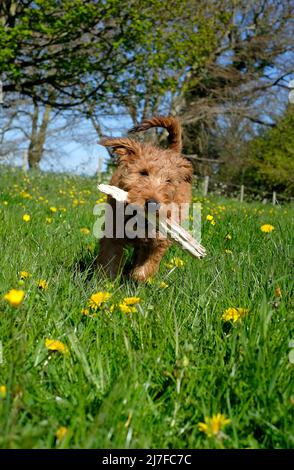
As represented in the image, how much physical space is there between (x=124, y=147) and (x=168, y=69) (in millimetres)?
12323

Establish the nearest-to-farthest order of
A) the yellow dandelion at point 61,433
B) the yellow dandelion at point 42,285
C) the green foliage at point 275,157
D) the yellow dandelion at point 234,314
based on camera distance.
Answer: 1. the yellow dandelion at point 61,433
2. the yellow dandelion at point 234,314
3. the yellow dandelion at point 42,285
4. the green foliage at point 275,157

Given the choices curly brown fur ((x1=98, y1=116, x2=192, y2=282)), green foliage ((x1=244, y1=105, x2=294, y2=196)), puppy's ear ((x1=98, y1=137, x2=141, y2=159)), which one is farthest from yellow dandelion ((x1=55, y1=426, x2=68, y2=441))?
green foliage ((x1=244, y1=105, x2=294, y2=196))

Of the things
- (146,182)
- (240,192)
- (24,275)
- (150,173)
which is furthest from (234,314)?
(240,192)

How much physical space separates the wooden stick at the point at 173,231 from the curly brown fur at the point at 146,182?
13 centimetres

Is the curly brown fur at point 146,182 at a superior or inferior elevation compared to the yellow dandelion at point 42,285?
superior

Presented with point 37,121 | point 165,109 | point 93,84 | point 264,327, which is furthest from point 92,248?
point 37,121

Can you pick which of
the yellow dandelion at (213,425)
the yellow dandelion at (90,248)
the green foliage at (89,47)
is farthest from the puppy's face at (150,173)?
the green foliage at (89,47)

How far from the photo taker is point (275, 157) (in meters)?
25.0

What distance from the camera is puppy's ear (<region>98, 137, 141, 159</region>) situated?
4.12 meters

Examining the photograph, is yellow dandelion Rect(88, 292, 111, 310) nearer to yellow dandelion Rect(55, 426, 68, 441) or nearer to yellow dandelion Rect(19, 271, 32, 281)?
yellow dandelion Rect(19, 271, 32, 281)

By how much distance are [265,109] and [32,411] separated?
2189cm

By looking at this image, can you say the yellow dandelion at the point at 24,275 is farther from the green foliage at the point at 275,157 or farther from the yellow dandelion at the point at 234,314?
the green foliage at the point at 275,157

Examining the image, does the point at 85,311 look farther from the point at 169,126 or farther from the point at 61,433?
the point at 169,126

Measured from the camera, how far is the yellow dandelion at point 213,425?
1258 millimetres
